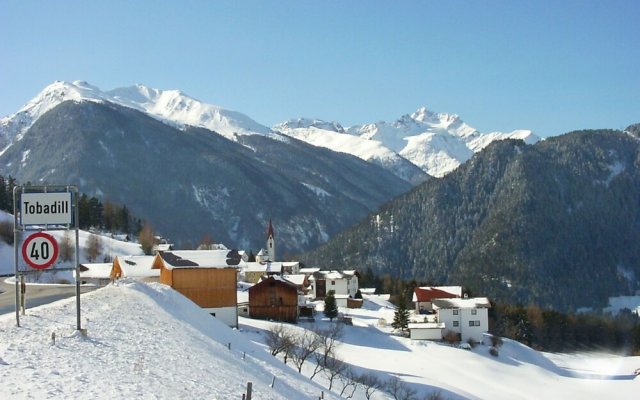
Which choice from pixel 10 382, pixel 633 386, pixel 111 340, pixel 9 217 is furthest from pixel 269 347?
pixel 9 217

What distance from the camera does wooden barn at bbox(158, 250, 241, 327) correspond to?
54906 mm

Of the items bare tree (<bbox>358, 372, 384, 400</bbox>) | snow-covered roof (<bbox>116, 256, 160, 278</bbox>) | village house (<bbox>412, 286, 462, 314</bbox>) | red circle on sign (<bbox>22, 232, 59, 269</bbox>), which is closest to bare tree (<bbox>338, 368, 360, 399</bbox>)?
bare tree (<bbox>358, 372, 384, 400</bbox>)

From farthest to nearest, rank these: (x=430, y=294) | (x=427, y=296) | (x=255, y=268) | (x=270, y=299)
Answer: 1. (x=255, y=268)
2. (x=430, y=294)
3. (x=427, y=296)
4. (x=270, y=299)

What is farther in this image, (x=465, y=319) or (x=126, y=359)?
(x=465, y=319)

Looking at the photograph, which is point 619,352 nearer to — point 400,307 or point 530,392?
point 400,307

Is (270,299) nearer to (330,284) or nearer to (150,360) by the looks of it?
(330,284)

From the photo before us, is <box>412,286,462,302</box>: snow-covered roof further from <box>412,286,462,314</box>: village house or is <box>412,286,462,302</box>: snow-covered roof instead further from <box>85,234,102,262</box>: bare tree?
<box>85,234,102,262</box>: bare tree

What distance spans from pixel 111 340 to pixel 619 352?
100372mm

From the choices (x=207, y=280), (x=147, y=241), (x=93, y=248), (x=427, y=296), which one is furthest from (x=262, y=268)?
(x=207, y=280)

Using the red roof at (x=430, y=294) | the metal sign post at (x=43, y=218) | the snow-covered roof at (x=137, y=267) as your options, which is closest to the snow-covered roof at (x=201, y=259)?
the snow-covered roof at (x=137, y=267)

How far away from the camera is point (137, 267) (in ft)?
214

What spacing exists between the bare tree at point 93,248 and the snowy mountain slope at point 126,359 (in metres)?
72.5

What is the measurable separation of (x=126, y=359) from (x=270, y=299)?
173 ft

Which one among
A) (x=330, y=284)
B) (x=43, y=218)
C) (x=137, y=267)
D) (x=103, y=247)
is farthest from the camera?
(x=330, y=284)
